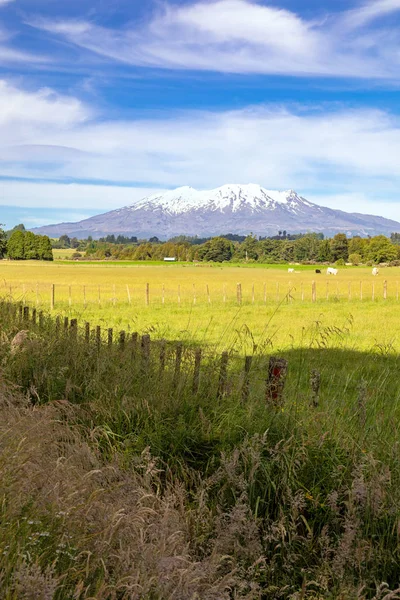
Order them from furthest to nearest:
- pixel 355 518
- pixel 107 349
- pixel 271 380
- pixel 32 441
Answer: pixel 107 349
pixel 271 380
pixel 32 441
pixel 355 518

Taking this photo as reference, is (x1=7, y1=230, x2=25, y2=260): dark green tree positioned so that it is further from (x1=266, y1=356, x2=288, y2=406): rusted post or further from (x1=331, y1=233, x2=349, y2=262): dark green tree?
(x1=266, y1=356, x2=288, y2=406): rusted post

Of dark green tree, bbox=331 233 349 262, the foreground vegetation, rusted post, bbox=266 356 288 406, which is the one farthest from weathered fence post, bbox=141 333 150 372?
dark green tree, bbox=331 233 349 262

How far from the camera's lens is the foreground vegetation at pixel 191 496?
276cm

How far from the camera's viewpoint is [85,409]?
5617mm

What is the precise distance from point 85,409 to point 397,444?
9.52ft

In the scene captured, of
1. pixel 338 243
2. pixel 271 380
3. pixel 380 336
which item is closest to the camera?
pixel 271 380

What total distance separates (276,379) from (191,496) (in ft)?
4.89

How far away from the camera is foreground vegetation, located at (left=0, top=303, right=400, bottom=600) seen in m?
2.76

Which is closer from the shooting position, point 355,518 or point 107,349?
point 355,518

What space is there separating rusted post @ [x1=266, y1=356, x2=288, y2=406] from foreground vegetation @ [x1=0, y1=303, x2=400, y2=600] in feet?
0.59

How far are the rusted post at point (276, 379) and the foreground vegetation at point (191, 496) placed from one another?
0.18m

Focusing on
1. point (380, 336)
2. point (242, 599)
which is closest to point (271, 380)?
point (242, 599)

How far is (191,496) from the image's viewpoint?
4.54 meters

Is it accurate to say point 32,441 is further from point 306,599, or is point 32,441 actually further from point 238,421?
point 306,599
